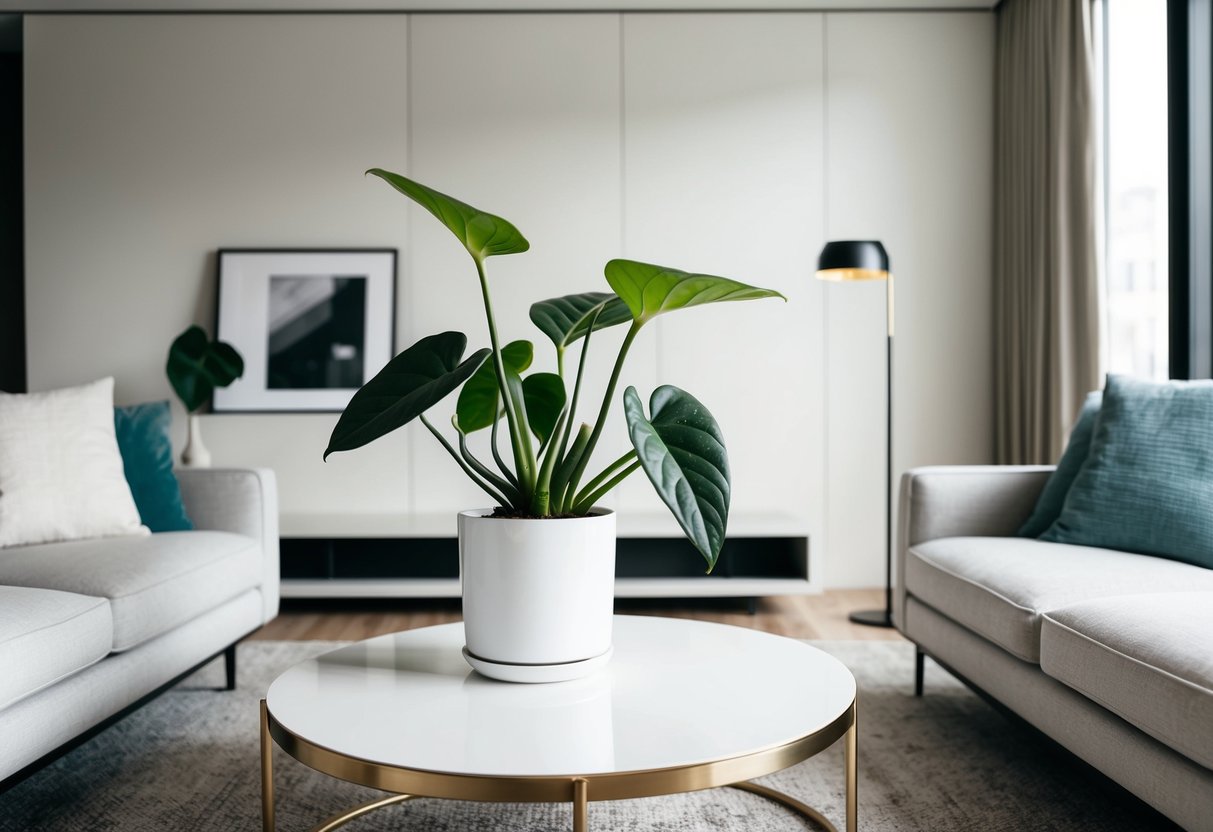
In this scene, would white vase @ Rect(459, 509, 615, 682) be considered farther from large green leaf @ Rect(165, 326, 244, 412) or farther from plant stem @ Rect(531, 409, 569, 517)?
large green leaf @ Rect(165, 326, 244, 412)

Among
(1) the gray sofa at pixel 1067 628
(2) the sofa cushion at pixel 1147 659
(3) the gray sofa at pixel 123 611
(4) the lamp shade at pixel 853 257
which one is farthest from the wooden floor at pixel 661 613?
(2) the sofa cushion at pixel 1147 659

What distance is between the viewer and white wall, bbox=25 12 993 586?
4.12 meters

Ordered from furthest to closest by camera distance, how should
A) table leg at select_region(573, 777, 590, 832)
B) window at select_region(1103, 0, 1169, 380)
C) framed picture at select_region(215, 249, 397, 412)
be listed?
framed picture at select_region(215, 249, 397, 412) → window at select_region(1103, 0, 1169, 380) → table leg at select_region(573, 777, 590, 832)

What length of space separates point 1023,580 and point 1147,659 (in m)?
0.52

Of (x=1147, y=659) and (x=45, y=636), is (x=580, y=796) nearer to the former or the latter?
(x=1147, y=659)

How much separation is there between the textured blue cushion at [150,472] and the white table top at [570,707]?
47.0 inches

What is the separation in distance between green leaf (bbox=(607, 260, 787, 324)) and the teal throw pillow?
1513 mm

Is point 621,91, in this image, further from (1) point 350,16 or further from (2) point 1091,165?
(2) point 1091,165

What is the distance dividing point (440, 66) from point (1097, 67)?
2.67 m

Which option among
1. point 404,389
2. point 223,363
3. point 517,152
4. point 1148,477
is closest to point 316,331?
point 223,363

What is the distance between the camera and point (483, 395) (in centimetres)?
171

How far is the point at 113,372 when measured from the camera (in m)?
4.18

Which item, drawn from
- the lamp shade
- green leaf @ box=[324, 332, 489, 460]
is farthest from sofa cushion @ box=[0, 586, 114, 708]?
the lamp shade

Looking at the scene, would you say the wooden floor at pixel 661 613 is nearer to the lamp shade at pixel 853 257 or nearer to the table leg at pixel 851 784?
the lamp shade at pixel 853 257
